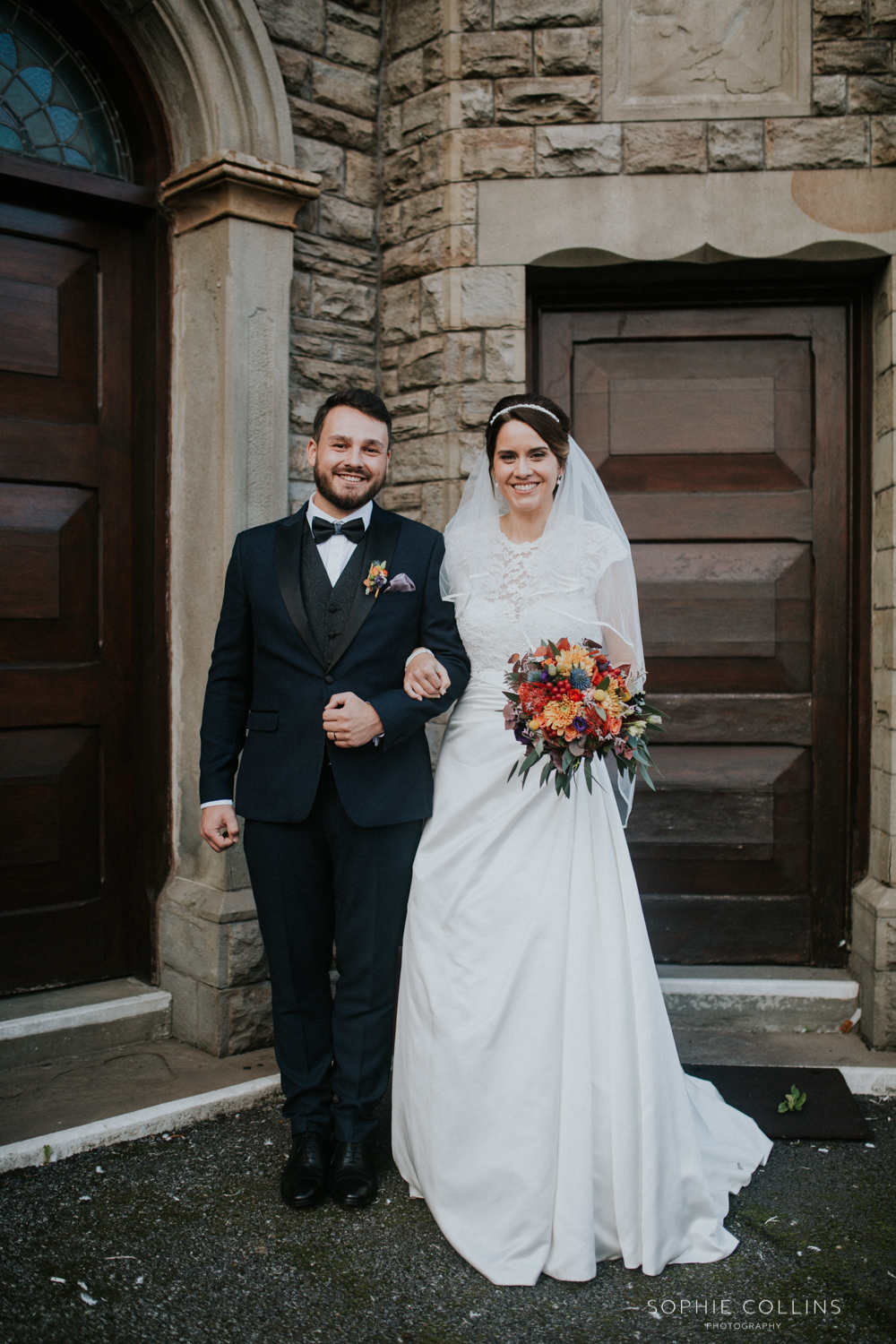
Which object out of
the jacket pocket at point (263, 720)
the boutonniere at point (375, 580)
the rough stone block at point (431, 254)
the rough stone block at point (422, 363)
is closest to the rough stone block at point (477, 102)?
the rough stone block at point (431, 254)

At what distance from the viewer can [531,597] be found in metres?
2.98

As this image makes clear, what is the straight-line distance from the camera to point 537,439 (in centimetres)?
301

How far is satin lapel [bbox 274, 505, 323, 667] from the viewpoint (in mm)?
2920

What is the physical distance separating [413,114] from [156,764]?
9.25 feet

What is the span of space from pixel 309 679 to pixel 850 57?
325 cm

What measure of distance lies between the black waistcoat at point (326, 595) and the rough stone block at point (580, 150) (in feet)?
6.62

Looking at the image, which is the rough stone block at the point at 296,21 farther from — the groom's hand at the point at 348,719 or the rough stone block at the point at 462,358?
the groom's hand at the point at 348,719

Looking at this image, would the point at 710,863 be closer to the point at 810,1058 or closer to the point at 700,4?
the point at 810,1058

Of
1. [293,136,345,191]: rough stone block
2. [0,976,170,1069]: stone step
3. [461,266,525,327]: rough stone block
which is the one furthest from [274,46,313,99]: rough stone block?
[0,976,170,1069]: stone step

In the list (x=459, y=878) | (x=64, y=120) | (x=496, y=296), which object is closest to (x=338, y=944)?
(x=459, y=878)

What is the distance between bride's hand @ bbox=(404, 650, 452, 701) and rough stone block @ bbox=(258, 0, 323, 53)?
2724 mm

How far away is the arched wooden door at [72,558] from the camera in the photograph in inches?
150

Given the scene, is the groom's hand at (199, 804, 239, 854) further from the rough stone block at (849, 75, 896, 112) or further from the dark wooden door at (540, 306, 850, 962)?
the rough stone block at (849, 75, 896, 112)

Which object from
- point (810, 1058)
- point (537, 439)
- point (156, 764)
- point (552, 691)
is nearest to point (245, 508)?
point (156, 764)
